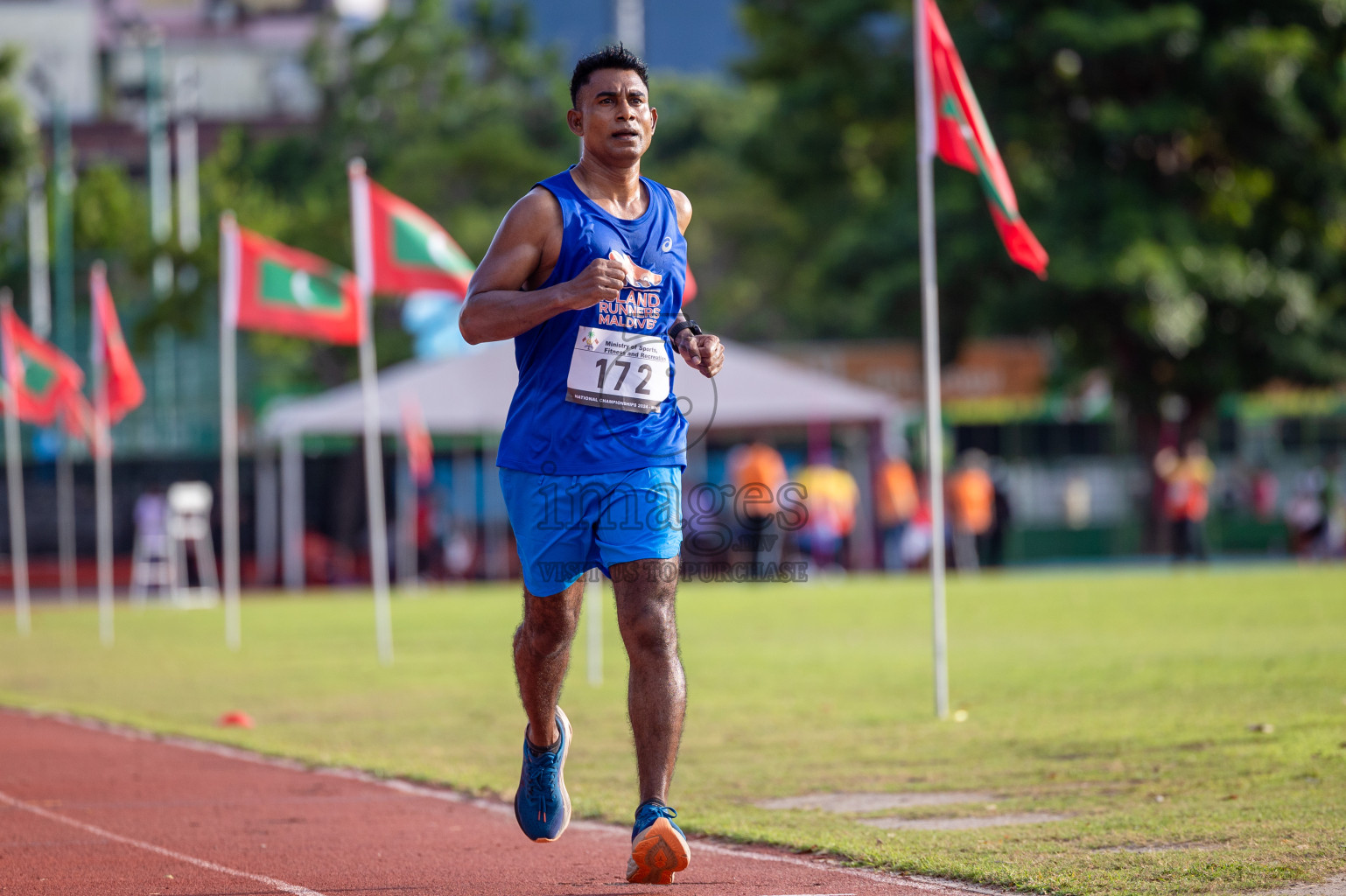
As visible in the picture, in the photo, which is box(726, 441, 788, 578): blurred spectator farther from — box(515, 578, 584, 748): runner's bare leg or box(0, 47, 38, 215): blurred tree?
box(515, 578, 584, 748): runner's bare leg

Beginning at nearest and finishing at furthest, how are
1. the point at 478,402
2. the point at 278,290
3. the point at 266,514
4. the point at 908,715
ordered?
the point at 908,715 < the point at 278,290 < the point at 478,402 < the point at 266,514

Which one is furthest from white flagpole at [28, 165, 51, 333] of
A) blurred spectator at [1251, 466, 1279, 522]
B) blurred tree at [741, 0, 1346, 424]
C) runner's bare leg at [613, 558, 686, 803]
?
runner's bare leg at [613, 558, 686, 803]

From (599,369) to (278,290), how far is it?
495 inches

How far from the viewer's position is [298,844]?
6223 millimetres

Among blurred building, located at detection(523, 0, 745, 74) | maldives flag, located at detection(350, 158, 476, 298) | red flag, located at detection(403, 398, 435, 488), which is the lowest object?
red flag, located at detection(403, 398, 435, 488)

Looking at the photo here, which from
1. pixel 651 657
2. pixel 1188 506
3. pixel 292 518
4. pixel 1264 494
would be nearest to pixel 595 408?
pixel 651 657

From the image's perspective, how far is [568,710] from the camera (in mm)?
10578

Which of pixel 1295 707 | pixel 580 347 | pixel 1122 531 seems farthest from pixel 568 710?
pixel 1122 531

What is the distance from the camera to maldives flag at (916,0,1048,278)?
9977 millimetres

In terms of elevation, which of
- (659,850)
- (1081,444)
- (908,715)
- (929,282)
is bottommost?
(908,715)

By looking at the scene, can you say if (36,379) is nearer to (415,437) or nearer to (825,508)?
(415,437)

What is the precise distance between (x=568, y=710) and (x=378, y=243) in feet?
20.1

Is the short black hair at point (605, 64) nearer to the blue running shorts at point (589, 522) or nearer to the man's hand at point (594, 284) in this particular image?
the man's hand at point (594, 284)

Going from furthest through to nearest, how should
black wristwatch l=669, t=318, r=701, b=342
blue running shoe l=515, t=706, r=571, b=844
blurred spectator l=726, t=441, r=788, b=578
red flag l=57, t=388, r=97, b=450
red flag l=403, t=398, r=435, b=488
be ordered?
red flag l=403, t=398, r=435, b=488, blurred spectator l=726, t=441, r=788, b=578, red flag l=57, t=388, r=97, b=450, black wristwatch l=669, t=318, r=701, b=342, blue running shoe l=515, t=706, r=571, b=844
